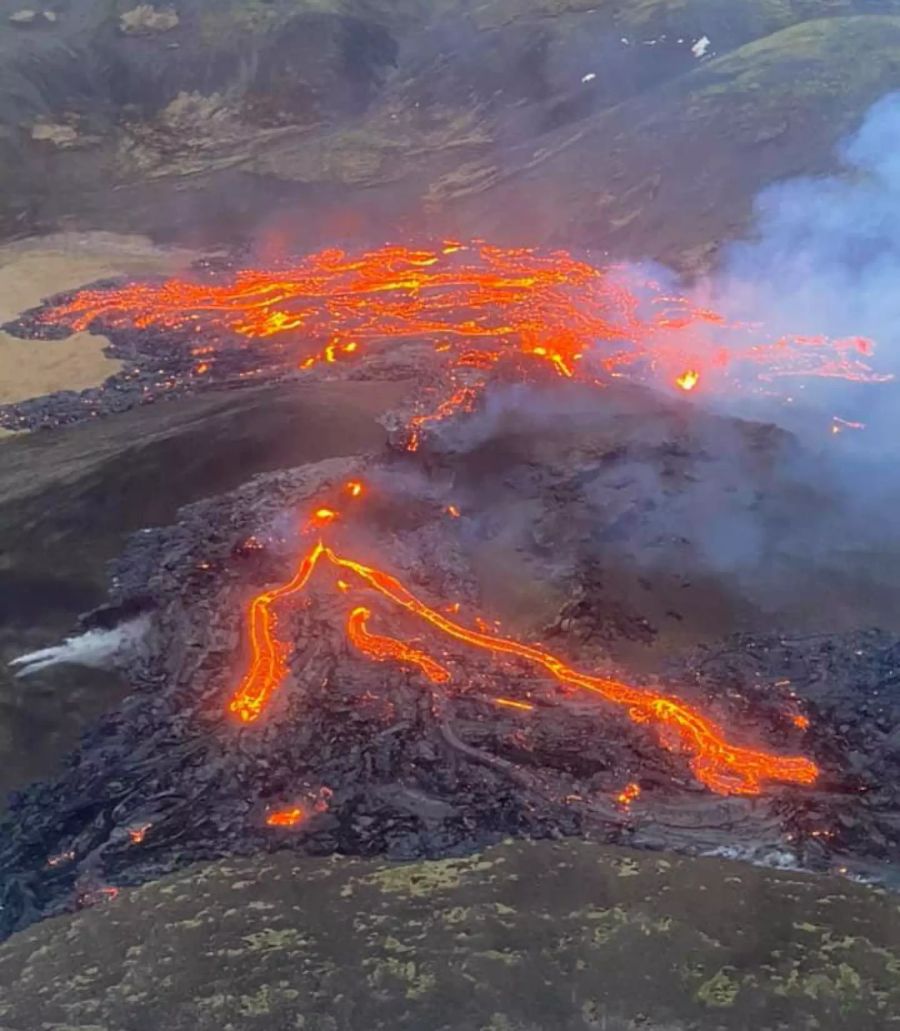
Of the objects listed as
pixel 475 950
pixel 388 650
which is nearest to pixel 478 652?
pixel 388 650

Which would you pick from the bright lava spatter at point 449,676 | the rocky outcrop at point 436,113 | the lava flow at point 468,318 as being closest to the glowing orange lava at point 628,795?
the bright lava spatter at point 449,676

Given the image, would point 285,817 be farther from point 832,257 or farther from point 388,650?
point 832,257

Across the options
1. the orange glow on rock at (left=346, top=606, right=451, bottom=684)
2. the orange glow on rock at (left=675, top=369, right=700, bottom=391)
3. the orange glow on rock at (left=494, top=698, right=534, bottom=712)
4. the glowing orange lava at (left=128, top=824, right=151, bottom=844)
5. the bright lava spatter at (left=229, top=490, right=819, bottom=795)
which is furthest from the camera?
the orange glow on rock at (left=675, top=369, right=700, bottom=391)

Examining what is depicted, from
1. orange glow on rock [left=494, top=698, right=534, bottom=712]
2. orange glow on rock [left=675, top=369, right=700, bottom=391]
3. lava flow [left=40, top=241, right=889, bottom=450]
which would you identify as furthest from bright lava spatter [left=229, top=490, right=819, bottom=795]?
orange glow on rock [left=675, top=369, right=700, bottom=391]

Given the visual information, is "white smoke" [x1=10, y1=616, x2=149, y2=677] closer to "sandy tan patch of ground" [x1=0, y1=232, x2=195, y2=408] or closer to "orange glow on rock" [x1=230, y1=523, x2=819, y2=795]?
"orange glow on rock" [x1=230, y1=523, x2=819, y2=795]

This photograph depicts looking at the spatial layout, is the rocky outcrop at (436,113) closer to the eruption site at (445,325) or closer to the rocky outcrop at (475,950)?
the eruption site at (445,325)

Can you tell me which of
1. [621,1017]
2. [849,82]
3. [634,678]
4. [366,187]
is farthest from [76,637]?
[849,82]
